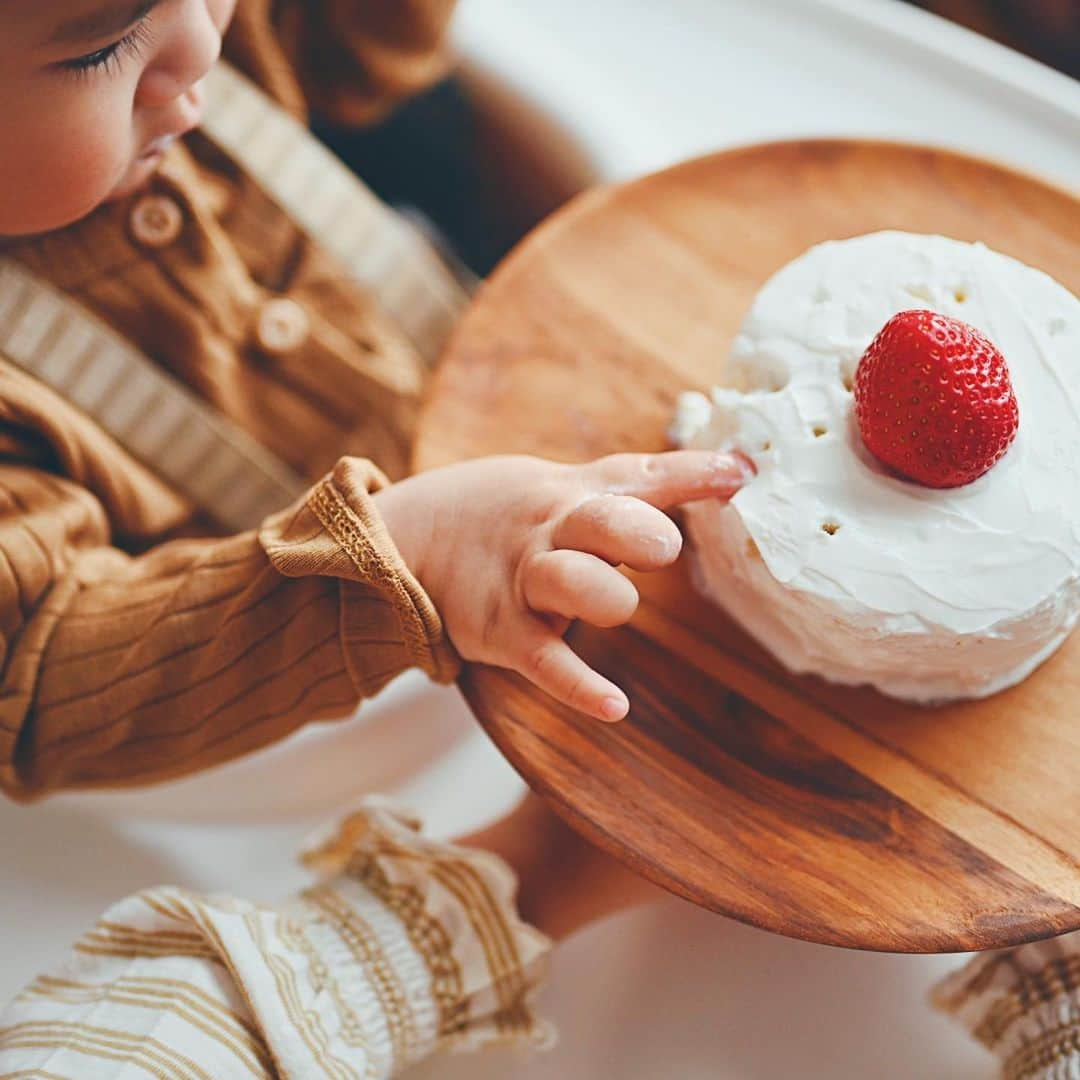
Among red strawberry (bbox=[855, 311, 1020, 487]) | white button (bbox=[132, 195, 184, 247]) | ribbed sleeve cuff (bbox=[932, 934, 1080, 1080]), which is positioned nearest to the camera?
red strawberry (bbox=[855, 311, 1020, 487])

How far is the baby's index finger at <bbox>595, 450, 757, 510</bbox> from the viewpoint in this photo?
0.53 metres

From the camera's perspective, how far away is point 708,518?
1.85ft

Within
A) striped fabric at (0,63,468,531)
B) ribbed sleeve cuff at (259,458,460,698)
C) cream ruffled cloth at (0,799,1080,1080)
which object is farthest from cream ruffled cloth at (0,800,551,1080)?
striped fabric at (0,63,468,531)

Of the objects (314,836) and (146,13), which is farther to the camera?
(314,836)

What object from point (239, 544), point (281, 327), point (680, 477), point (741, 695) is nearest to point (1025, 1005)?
point (741, 695)

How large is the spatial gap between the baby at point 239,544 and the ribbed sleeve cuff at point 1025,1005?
0.20 meters

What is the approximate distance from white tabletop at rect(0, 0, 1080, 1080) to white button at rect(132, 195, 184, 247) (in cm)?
31

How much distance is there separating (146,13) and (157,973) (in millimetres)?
442

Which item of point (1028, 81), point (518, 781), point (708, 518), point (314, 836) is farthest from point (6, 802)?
point (1028, 81)

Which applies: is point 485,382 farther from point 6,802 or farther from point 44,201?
point 6,802

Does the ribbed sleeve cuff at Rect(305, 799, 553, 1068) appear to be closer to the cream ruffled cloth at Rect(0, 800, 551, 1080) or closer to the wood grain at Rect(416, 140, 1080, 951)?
the cream ruffled cloth at Rect(0, 800, 551, 1080)

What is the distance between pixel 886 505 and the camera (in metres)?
0.51

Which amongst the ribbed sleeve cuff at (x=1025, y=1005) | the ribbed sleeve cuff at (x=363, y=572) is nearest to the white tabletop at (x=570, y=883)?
the ribbed sleeve cuff at (x=1025, y=1005)

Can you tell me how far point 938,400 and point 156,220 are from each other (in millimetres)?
461
